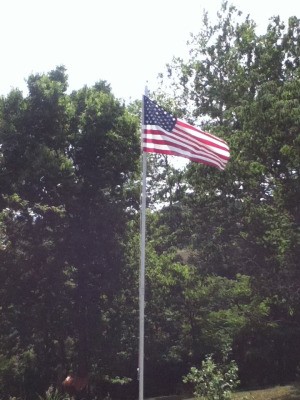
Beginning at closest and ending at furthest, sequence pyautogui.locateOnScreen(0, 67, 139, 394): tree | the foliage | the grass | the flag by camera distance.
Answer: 1. the flag
2. the foliage
3. the grass
4. pyautogui.locateOnScreen(0, 67, 139, 394): tree

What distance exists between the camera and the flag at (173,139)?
10344 mm

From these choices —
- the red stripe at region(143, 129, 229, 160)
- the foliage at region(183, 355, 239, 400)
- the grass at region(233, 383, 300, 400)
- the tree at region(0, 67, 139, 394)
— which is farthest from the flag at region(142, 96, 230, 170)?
the tree at region(0, 67, 139, 394)

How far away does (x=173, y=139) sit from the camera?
10422 millimetres

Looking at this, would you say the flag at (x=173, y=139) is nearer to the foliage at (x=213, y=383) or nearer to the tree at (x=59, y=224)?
the foliage at (x=213, y=383)

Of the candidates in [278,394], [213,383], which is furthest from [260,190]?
[213,383]

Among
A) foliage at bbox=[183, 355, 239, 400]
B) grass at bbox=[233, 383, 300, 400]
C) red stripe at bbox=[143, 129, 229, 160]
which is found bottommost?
grass at bbox=[233, 383, 300, 400]

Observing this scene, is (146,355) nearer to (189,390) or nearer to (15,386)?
(189,390)

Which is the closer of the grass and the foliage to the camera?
→ the foliage

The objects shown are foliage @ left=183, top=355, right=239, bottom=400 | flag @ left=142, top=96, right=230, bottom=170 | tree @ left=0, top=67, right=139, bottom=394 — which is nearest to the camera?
flag @ left=142, top=96, right=230, bottom=170

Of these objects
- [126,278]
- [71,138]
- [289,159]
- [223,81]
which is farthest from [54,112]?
[223,81]

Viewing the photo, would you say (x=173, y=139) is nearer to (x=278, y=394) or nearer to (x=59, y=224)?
(x=278, y=394)

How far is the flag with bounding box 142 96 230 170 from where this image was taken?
33.9 feet

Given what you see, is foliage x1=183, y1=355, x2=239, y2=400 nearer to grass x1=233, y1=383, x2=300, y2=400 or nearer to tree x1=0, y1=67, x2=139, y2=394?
grass x1=233, y1=383, x2=300, y2=400

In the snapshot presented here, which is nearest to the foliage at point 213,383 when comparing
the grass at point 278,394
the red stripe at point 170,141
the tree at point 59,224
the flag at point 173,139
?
the flag at point 173,139
